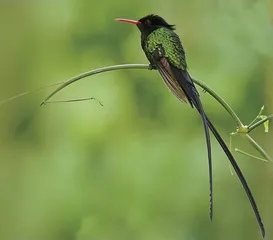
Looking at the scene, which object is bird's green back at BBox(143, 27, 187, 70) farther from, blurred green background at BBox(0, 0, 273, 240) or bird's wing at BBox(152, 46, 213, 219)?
blurred green background at BBox(0, 0, 273, 240)

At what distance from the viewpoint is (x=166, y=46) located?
2.83 ft

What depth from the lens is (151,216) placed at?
42.9 inches

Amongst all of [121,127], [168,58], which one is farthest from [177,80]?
[121,127]

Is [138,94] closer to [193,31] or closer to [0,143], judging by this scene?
[193,31]

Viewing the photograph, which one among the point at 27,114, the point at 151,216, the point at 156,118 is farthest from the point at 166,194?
the point at 27,114

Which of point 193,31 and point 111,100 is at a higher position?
point 193,31

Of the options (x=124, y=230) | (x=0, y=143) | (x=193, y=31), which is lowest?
(x=124, y=230)

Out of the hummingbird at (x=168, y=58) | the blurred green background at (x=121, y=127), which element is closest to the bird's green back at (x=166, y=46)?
the hummingbird at (x=168, y=58)

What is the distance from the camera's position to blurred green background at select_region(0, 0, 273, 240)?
105 centimetres

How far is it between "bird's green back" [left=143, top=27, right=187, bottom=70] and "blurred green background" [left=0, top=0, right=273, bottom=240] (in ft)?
0.57

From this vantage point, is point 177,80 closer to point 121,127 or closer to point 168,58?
point 168,58

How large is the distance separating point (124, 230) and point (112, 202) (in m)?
0.06

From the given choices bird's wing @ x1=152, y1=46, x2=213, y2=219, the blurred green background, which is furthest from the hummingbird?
the blurred green background

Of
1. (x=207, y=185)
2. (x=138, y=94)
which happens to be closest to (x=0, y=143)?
Result: (x=138, y=94)
